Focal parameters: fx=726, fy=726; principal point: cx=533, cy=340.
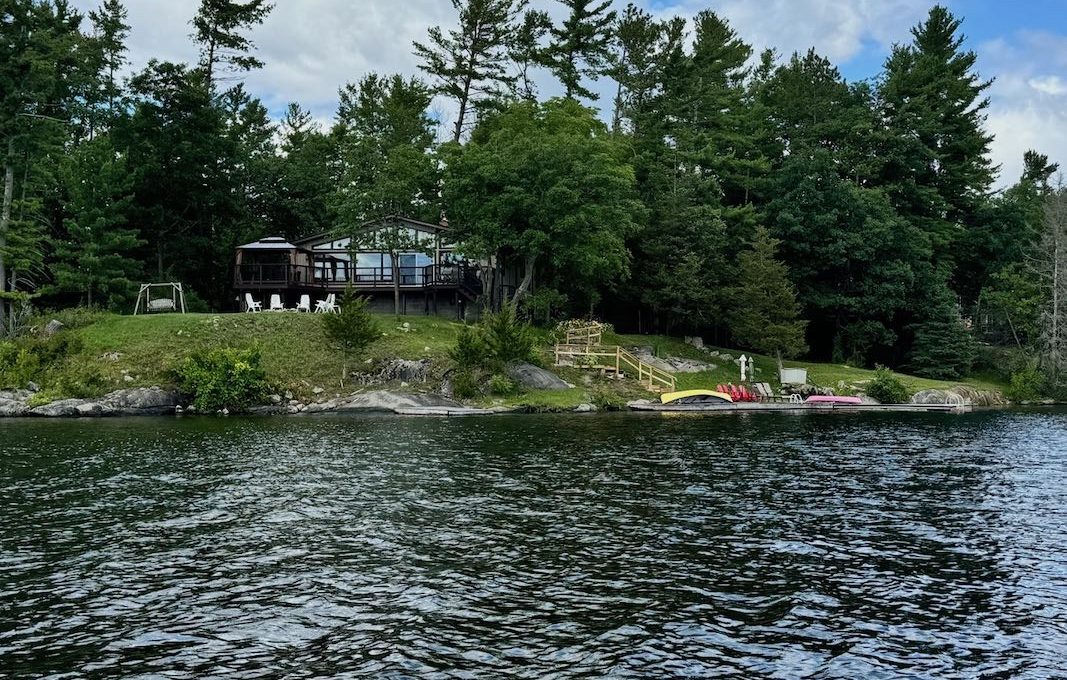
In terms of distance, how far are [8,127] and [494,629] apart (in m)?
52.9

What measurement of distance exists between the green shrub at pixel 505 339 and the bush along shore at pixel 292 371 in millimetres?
67

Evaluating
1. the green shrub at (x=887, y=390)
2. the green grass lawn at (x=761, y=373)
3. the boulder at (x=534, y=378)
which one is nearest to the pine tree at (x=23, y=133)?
the boulder at (x=534, y=378)

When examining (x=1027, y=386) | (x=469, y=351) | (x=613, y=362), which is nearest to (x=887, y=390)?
(x=1027, y=386)

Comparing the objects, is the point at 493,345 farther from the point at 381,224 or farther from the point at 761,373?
the point at 761,373

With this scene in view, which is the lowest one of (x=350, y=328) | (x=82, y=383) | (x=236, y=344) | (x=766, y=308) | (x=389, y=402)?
(x=389, y=402)

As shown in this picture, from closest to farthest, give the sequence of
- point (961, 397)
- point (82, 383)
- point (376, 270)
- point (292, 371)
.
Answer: point (82, 383)
point (292, 371)
point (961, 397)
point (376, 270)

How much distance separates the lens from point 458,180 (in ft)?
171

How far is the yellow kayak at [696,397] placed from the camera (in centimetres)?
4453

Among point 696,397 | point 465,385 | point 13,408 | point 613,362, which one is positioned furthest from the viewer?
point 613,362

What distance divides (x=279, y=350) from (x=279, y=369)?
219cm

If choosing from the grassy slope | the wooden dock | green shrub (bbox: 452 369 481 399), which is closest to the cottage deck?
the grassy slope

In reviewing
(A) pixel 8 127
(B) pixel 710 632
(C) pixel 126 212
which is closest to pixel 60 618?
(B) pixel 710 632

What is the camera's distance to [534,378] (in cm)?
4447

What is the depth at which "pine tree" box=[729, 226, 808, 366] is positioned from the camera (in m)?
52.8
